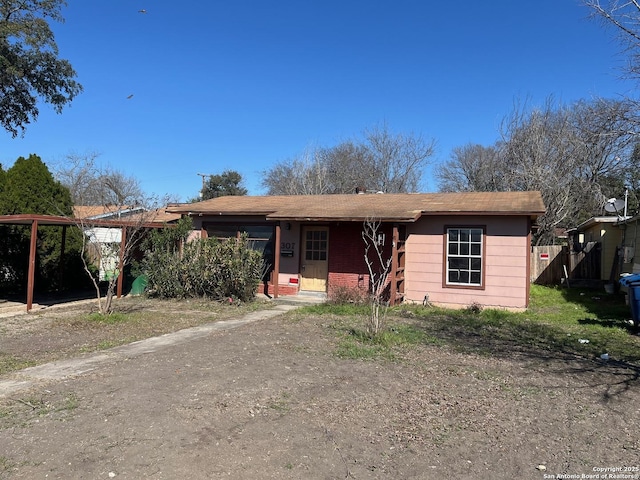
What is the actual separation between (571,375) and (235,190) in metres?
40.9

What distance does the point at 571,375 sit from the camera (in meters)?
5.96

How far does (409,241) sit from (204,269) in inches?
229

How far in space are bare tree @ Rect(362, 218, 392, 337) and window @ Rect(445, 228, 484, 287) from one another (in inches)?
67.4

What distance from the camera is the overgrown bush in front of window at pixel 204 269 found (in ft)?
40.9

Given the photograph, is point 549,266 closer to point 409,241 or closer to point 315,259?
point 409,241

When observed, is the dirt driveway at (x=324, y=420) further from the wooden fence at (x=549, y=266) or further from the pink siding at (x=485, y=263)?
the wooden fence at (x=549, y=266)

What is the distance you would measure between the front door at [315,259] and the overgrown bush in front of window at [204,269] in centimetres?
158

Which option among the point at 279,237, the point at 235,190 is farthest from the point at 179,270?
the point at 235,190

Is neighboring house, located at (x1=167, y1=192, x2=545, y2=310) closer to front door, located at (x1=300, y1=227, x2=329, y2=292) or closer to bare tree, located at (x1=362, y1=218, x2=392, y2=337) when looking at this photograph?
front door, located at (x1=300, y1=227, x2=329, y2=292)

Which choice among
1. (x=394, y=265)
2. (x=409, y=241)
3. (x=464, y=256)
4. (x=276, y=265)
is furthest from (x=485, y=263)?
(x=276, y=265)

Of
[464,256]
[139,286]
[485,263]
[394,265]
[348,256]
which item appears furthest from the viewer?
[139,286]

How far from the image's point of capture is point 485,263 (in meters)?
11.8

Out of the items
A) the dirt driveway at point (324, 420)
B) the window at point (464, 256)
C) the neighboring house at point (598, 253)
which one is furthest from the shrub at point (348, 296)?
the neighboring house at point (598, 253)

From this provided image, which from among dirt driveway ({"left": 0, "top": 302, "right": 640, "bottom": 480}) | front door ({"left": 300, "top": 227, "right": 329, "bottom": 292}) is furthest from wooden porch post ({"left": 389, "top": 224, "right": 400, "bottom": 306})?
dirt driveway ({"left": 0, "top": 302, "right": 640, "bottom": 480})
